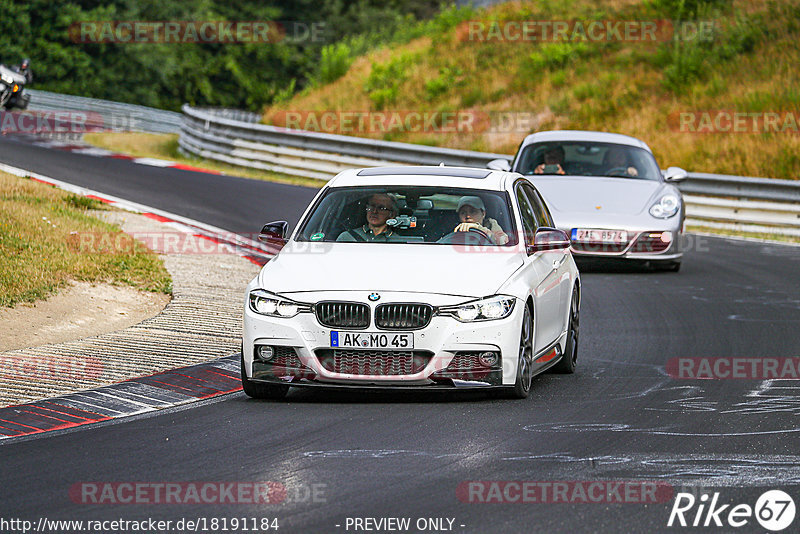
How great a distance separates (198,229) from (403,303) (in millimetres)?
10418

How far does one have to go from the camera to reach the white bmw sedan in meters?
8.36

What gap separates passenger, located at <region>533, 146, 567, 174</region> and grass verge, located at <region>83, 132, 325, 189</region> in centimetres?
914

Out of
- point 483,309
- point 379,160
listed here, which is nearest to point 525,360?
point 483,309

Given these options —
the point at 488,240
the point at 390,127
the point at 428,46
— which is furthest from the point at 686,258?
the point at 428,46

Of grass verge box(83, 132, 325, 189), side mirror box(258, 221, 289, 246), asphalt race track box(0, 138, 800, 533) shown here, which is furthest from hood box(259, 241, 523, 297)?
grass verge box(83, 132, 325, 189)

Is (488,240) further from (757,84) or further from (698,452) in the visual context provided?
(757,84)

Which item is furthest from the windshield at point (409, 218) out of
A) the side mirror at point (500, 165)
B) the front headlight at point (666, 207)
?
the front headlight at point (666, 207)

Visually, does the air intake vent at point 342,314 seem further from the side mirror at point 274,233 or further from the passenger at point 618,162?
the passenger at point 618,162

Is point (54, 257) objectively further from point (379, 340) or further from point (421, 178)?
point (379, 340)

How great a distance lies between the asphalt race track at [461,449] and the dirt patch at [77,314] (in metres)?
2.51

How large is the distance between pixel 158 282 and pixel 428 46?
28377mm

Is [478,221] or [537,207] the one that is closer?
[478,221]

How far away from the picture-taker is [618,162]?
17531mm

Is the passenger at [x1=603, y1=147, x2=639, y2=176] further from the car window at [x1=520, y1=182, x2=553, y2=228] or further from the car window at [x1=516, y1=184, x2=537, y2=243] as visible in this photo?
the car window at [x1=516, y1=184, x2=537, y2=243]
